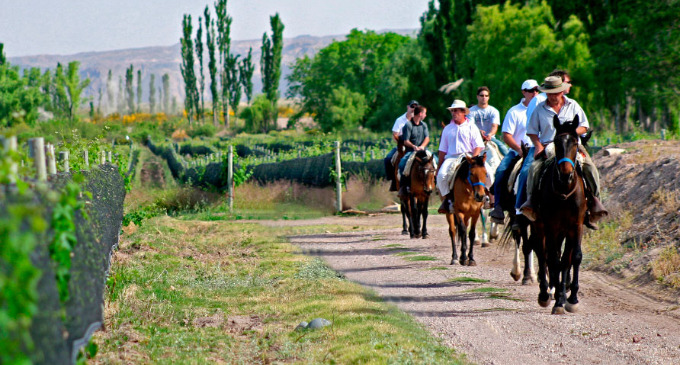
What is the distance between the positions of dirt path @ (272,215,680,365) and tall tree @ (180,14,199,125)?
92452 millimetres

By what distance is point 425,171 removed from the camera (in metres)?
14.1

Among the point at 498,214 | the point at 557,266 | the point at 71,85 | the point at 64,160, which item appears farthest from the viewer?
the point at 71,85

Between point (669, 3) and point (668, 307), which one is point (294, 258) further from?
point (669, 3)

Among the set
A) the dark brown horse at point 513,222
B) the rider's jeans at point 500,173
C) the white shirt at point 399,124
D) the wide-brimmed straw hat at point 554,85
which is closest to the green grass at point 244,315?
the dark brown horse at point 513,222

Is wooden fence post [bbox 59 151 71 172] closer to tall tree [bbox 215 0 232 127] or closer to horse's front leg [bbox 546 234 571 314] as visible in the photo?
horse's front leg [bbox 546 234 571 314]

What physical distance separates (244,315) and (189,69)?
10097cm

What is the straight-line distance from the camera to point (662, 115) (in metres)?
54.8

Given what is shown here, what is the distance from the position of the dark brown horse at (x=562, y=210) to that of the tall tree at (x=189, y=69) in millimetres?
96463

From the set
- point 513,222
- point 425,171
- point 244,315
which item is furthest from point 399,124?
point 244,315

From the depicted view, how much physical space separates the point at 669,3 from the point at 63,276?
48169 mm

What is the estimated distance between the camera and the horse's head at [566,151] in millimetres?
7594

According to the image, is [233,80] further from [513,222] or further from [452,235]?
[513,222]

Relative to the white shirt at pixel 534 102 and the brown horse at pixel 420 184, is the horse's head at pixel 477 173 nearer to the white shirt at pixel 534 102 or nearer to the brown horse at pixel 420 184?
the white shirt at pixel 534 102

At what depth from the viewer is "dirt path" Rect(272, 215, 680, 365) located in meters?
6.59
